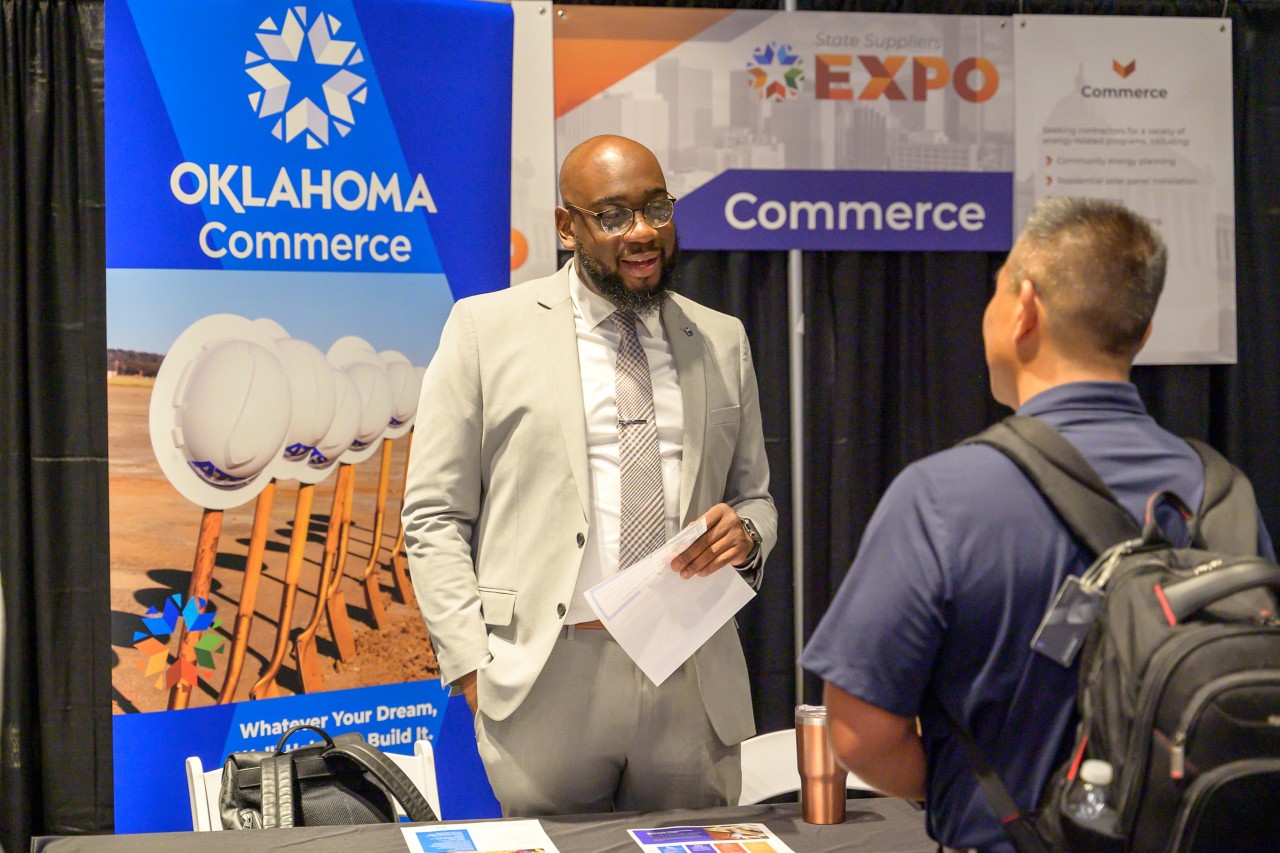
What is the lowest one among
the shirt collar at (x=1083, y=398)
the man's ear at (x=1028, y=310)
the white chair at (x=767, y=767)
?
the white chair at (x=767, y=767)

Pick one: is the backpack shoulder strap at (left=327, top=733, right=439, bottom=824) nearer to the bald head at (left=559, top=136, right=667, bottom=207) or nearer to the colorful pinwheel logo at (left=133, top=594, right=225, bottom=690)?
the bald head at (left=559, top=136, right=667, bottom=207)

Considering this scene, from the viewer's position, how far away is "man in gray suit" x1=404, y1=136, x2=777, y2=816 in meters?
1.98

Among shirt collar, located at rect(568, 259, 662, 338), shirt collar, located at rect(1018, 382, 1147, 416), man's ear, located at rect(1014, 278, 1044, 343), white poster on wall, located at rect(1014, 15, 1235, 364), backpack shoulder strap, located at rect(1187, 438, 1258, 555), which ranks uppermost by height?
white poster on wall, located at rect(1014, 15, 1235, 364)

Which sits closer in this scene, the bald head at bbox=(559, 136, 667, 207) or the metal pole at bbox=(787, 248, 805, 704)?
the bald head at bbox=(559, 136, 667, 207)

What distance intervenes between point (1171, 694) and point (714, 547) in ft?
3.34

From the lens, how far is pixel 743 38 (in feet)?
12.0

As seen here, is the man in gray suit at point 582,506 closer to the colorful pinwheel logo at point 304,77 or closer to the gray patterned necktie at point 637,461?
the gray patterned necktie at point 637,461

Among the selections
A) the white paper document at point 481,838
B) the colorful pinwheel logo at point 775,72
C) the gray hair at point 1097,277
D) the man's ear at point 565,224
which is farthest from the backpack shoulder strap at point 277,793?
the colorful pinwheel logo at point 775,72

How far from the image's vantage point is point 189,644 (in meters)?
3.15

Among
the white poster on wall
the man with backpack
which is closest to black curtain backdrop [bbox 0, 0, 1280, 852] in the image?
the white poster on wall

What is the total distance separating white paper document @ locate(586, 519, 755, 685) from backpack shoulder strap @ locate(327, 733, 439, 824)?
387mm

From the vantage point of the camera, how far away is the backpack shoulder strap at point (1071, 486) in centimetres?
106

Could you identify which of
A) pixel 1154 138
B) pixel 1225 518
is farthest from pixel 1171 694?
pixel 1154 138

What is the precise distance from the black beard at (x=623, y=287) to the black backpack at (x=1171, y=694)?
1.16m
